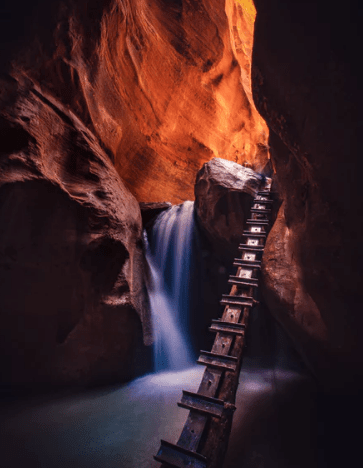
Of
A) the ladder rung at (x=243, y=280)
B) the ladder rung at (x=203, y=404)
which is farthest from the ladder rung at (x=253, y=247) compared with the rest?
the ladder rung at (x=203, y=404)

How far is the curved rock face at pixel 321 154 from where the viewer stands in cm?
175

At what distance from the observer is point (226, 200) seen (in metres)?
5.87

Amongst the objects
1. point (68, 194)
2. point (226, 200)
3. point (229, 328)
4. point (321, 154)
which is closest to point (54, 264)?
point (68, 194)

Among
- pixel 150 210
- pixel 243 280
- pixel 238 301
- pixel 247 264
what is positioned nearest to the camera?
pixel 238 301

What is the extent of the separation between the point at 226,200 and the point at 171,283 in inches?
99.4

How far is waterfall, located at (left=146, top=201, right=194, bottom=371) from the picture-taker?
5250 mm

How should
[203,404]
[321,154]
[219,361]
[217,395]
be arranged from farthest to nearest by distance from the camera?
[219,361]
[217,395]
[203,404]
[321,154]

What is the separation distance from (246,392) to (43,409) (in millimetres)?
3039

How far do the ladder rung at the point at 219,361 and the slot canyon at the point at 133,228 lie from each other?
801mm

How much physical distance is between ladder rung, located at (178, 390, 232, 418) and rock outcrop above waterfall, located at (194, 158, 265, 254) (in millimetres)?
3723

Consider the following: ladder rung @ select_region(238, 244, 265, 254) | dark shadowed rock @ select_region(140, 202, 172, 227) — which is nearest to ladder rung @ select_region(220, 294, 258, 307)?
ladder rung @ select_region(238, 244, 265, 254)

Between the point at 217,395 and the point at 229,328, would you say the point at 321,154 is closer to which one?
the point at 229,328

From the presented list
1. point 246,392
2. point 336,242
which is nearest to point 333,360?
point 336,242

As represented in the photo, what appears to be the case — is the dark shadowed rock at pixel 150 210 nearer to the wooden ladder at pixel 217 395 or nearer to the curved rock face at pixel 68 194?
the curved rock face at pixel 68 194
